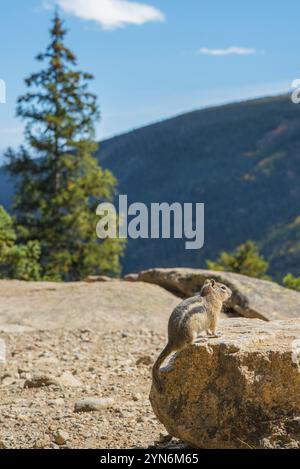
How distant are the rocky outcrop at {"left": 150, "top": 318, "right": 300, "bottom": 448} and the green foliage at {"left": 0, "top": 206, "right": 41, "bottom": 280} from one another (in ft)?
60.9

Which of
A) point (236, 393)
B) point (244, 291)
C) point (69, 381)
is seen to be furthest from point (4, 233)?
point (236, 393)

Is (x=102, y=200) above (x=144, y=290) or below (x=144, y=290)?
above

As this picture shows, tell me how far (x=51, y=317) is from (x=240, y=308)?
15.5ft

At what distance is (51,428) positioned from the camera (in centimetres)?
807

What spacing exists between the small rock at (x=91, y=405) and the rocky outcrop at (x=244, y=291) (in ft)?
26.9

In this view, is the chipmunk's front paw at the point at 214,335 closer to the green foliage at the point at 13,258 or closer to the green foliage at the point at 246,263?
the green foliage at the point at 13,258

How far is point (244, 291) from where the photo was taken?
17.3 metres

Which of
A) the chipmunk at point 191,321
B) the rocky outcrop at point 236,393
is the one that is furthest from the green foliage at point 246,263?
the rocky outcrop at point 236,393

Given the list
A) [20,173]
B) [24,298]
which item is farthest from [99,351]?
[20,173]

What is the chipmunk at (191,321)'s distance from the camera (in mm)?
Answer: 6762

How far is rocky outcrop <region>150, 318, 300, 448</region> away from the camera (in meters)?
6.38

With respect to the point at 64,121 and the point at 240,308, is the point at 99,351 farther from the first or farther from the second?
the point at 64,121

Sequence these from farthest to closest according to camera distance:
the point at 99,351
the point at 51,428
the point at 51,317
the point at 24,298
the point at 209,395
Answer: the point at 24,298 → the point at 51,317 → the point at 99,351 → the point at 51,428 → the point at 209,395

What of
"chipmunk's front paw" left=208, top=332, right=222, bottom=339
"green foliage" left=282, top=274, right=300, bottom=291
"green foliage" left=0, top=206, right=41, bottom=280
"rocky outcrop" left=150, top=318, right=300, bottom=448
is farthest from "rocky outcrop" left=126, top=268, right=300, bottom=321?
"green foliage" left=282, top=274, right=300, bottom=291
